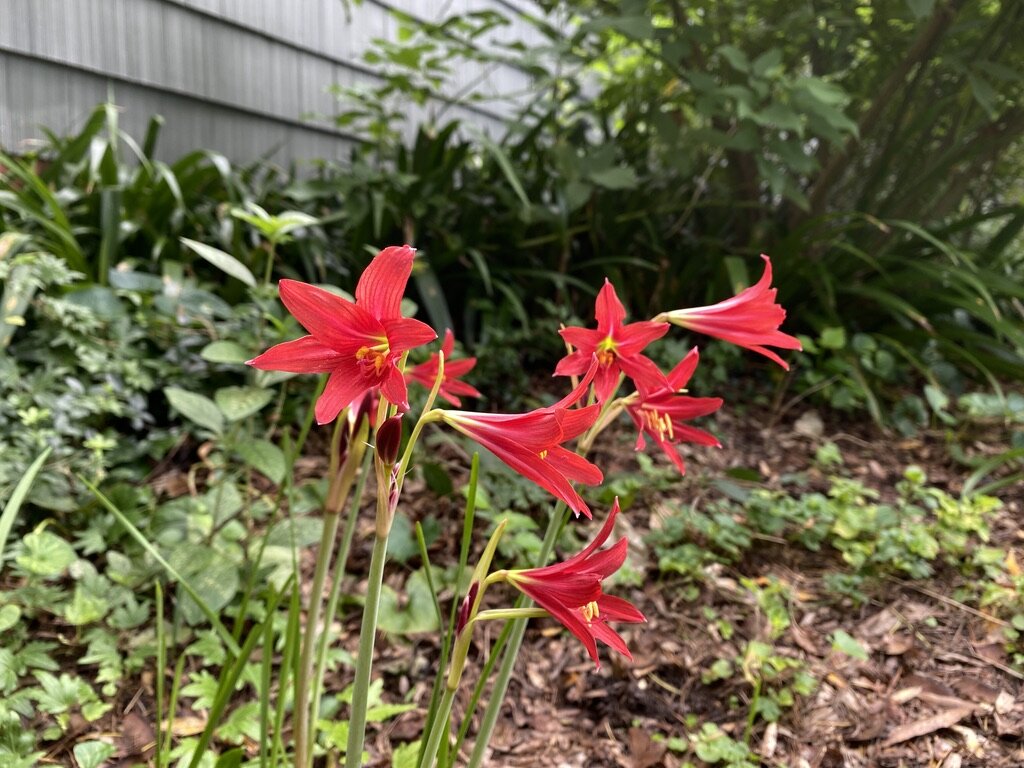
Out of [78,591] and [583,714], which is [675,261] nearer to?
[583,714]

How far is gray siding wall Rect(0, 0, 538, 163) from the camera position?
276 centimetres

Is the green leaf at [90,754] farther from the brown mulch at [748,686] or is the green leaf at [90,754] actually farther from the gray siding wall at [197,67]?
the gray siding wall at [197,67]

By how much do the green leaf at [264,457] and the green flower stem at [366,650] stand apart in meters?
0.77

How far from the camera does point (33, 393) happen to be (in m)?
1.70

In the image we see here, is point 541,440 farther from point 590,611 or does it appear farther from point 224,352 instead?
point 224,352

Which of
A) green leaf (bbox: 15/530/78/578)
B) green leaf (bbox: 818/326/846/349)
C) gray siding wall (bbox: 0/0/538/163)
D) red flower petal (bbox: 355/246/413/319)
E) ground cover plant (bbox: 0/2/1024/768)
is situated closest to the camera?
red flower petal (bbox: 355/246/413/319)

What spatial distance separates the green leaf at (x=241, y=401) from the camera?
1.40 m

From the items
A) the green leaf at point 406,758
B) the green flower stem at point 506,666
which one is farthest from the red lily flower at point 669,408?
the green leaf at point 406,758

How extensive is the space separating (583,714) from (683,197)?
8.73 ft

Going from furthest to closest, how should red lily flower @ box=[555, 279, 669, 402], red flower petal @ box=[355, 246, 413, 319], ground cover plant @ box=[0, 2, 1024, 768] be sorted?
ground cover plant @ box=[0, 2, 1024, 768]
red lily flower @ box=[555, 279, 669, 402]
red flower petal @ box=[355, 246, 413, 319]

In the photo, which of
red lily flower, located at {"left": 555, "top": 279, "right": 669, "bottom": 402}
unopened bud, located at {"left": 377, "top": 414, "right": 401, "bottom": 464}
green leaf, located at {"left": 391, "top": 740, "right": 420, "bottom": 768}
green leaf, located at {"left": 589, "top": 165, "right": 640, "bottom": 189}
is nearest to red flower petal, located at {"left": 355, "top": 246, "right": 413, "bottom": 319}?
unopened bud, located at {"left": 377, "top": 414, "right": 401, "bottom": 464}

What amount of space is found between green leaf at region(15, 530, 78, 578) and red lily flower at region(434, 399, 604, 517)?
1091 mm

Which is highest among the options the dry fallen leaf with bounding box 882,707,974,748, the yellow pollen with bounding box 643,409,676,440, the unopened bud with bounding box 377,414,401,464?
the unopened bud with bounding box 377,414,401,464

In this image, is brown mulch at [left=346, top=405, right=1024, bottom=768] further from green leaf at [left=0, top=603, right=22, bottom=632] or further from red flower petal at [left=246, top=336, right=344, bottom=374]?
red flower petal at [left=246, top=336, right=344, bottom=374]
